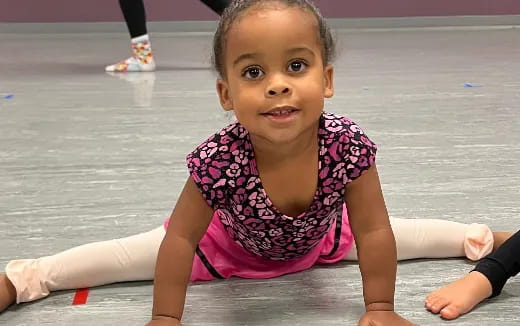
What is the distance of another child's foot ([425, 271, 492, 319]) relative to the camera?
0.83 metres

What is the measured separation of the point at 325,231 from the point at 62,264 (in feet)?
1.12

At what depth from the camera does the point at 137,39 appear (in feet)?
8.48

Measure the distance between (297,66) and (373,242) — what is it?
0.75ft

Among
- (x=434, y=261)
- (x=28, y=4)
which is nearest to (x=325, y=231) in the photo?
(x=434, y=261)

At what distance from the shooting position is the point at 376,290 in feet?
2.61

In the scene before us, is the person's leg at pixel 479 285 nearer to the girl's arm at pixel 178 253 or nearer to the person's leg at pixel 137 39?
the girl's arm at pixel 178 253

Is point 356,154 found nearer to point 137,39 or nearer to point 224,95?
point 224,95

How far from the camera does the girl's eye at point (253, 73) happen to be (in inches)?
28.2

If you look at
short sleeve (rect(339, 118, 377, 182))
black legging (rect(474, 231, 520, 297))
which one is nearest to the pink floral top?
short sleeve (rect(339, 118, 377, 182))

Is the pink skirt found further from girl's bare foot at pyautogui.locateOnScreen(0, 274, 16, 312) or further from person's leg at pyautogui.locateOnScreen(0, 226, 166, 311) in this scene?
girl's bare foot at pyautogui.locateOnScreen(0, 274, 16, 312)

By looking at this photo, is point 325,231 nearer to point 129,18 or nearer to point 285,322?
point 285,322

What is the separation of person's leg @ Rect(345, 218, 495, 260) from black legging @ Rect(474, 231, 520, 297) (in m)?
0.08

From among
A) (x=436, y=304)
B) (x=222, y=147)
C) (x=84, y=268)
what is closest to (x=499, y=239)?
(x=436, y=304)

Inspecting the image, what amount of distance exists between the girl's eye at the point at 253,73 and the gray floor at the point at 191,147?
301 millimetres
